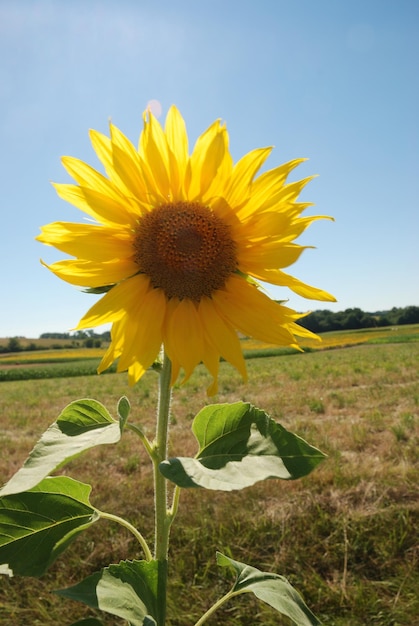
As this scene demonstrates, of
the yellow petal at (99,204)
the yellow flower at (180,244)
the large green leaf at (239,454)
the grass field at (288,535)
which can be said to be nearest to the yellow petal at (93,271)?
the yellow flower at (180,244)

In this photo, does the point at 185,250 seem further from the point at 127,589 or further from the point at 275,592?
the point at 275,592

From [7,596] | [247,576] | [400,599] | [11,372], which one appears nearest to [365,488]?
[400,599]

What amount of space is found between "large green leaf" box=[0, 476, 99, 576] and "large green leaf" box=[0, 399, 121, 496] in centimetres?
18

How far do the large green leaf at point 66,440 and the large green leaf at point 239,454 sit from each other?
18cm

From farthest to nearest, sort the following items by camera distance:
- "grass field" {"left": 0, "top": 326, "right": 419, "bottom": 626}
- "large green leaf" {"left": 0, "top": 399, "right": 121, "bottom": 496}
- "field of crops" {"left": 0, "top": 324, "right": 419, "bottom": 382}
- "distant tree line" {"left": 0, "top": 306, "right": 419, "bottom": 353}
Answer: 1. "distant tree line" {"left": 0, "top": 306, "right": 419, "bottom": 353}
2. "field of crops" {"left": 0, "top": 324, "right": 419, "bottom": 382}
3. "grass field" {"left": 0, "top": 326, "right": 419, "bottom": 626}
4. "large green leaf" {"left": 0, "top": 399, "right": 121, "bottom": 496}

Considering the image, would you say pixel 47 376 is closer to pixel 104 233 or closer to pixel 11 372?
pixel 11 372

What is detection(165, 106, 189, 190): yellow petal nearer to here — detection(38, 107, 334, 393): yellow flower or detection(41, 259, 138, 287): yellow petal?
detection(38, 107, 334, 393): yellow flower

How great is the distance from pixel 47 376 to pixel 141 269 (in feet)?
113

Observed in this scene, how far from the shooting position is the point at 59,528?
118 cm

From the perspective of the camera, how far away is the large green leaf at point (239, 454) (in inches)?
34.6

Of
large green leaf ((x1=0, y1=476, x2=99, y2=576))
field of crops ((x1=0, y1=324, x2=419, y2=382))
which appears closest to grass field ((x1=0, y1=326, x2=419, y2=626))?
large green leaf ((x1=0, y1=476, x2=99, y2=576))

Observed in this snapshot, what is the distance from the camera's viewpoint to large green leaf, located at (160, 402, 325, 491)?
0.88 meters

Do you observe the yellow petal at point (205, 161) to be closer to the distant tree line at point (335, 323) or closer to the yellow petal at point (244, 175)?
the yellow petal at point (244, 175)

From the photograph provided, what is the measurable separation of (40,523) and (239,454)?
530 mm
